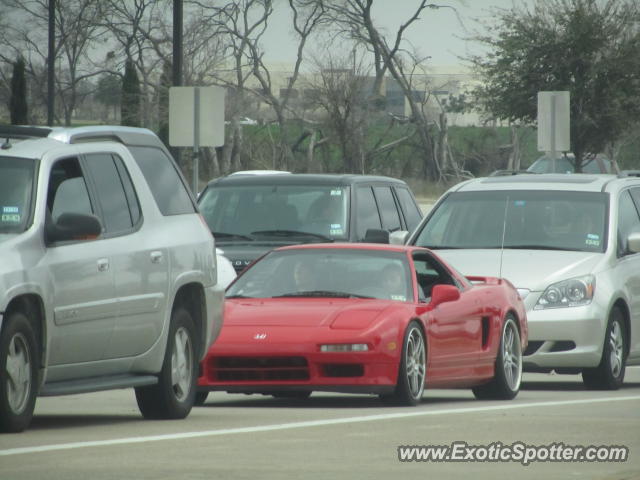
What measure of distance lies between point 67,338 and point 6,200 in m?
0.85

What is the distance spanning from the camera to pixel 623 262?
1617cm

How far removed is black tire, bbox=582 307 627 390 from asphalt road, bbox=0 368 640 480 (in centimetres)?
152

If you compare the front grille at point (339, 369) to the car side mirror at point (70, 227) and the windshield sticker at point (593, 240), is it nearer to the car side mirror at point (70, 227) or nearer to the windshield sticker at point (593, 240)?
the car side mirror at point (70, 227)

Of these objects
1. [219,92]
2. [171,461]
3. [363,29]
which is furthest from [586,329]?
[363,29]

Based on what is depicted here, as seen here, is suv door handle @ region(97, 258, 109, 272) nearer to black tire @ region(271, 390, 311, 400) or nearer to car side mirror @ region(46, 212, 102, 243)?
car side mirror @ region(46, 212, 102, 243)

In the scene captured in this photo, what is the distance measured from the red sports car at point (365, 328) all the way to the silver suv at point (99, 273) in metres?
0.87

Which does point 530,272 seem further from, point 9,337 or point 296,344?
point 9,337

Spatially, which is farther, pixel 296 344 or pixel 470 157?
pixel 470 157

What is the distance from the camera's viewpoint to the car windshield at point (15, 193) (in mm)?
9898

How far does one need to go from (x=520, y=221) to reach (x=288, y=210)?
3.29 metres

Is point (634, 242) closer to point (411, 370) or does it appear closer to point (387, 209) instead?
point (411, 370)

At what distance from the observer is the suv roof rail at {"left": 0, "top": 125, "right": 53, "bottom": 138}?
10672 mm

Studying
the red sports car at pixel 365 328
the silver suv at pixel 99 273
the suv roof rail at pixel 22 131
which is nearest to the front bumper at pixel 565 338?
the red sports car at pixel 365 328

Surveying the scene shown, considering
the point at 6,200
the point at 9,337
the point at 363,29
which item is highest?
the point at 363,29
